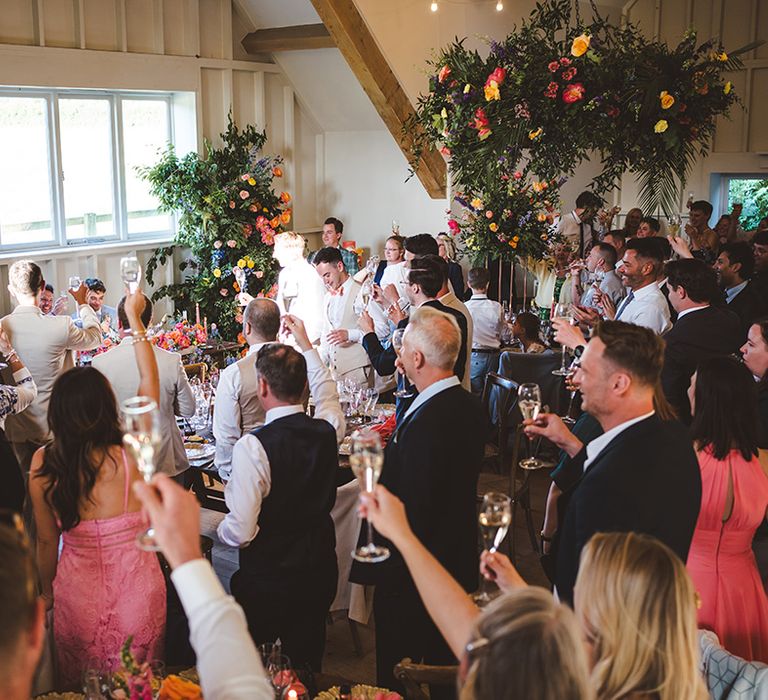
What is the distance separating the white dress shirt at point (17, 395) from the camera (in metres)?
4.30

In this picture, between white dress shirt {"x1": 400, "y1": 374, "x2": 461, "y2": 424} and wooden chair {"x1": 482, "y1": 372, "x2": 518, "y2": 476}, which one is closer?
white dress shirt {"x1": 400, "y1": 374, "x2": 461, "y2": 424}

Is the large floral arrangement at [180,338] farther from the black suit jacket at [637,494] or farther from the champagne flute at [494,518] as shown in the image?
the champagne flute at [494,518]

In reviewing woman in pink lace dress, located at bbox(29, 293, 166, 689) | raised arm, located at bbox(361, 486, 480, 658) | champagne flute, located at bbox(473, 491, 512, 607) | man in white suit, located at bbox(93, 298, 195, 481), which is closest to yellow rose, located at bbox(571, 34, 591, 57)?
man in white suit, located at bbox(93, 298, 195, 481)

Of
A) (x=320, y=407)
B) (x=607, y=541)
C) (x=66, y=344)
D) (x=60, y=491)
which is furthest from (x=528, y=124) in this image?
(x=607, y=541)

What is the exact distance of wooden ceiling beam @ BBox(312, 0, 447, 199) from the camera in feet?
26.5

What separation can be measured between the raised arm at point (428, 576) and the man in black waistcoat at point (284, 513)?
126cm

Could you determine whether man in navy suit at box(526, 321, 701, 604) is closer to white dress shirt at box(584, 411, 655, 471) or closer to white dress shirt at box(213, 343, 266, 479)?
white dress shirt at box(584, 411, 655, 471)

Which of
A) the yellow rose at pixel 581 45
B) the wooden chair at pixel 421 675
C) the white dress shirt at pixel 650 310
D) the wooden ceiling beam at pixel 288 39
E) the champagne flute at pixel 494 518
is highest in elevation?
the wooden ceiling beam at pixel 288 39

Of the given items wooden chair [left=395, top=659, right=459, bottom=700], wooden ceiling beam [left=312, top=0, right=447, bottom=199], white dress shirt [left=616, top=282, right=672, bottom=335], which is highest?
wooden ceiling beam [left=312, top=0, right=447, bottom=199]

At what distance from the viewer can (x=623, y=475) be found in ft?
8.30

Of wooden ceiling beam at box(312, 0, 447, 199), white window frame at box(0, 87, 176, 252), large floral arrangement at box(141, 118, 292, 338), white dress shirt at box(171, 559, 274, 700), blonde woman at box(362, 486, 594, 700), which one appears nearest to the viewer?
blonde woman at box(362, 486, 594, 700)

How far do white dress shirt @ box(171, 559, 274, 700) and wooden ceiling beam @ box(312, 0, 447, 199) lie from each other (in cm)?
642

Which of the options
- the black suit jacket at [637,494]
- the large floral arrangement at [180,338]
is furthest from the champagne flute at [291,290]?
the black suit jacket at [637,494]

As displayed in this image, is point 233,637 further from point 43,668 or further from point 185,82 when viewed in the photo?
point 185,82
